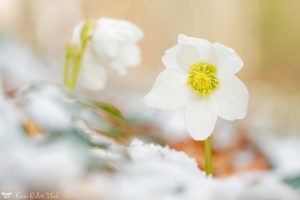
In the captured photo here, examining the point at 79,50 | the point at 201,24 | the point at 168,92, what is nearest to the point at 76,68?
the point at 79,50

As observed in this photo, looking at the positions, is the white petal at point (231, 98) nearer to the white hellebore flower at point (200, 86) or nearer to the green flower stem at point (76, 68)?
the white hellebore flower at point (200, 86)

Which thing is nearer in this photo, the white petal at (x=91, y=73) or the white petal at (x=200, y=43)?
the white petal at (x=200, y=43)

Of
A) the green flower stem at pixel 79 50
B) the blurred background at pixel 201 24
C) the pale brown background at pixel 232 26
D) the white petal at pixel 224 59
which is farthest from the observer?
the pale brown background at pixel 232 26

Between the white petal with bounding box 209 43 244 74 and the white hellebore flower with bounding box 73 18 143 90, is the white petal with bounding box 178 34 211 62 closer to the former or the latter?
the white petal with bounding box 209 43 244 74

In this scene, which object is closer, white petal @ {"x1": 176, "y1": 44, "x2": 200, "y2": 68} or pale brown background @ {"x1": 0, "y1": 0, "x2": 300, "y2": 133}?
white petal @ {"x1": 176, "y1": 44, "x2": 200, "y2": 68}

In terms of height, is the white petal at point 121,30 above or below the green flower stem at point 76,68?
above

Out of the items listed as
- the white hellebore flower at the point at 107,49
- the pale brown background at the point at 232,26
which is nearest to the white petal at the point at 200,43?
the white hellebore flower at the point at 107,49

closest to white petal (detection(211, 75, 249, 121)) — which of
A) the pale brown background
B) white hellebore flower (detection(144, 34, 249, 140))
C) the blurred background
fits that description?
white hellebore flower (detection(144, 34, 249, 140))
